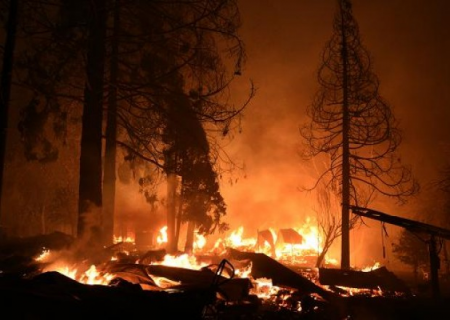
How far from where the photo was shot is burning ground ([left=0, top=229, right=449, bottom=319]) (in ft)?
17.3

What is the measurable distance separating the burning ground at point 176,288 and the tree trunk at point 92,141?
27.3 inches

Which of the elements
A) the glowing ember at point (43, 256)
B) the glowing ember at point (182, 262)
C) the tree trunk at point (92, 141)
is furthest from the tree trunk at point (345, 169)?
the glowing ember at point (43, 256)

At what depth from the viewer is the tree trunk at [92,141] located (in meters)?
9.81

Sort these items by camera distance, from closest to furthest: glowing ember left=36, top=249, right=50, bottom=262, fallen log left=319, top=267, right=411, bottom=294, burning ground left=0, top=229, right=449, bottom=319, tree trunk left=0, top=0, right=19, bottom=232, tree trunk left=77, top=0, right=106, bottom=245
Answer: burning ground left=0, top=229, right=449, bottom=319 < tree trunk left=0, top=0, right=19, bottom=232 < glowing ember left=36, top=249, right=50, bottom=262 < tree trunk left=77, top=0, right=106, bottom=245 < fallen log left=319, top=267, right=411, bottom=294

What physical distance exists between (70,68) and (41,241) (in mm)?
5038

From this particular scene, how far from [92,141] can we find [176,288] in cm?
473

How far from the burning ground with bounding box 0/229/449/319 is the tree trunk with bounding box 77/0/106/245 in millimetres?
695

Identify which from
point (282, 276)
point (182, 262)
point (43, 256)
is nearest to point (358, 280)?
point (282, 276)

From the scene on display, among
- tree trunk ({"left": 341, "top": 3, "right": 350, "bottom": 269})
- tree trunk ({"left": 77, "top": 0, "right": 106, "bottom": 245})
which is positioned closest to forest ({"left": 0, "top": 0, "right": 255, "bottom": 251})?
tree trunk ({"left": 77, "top": 0, "right": 106, "bottom": 245})

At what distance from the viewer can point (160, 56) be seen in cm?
1030

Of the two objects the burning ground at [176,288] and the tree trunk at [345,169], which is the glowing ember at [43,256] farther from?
the tree trunk at [345,169]

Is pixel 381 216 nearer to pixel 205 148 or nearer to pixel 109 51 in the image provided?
pixel 205 148

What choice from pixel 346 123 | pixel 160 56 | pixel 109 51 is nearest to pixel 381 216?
pixel 346 123

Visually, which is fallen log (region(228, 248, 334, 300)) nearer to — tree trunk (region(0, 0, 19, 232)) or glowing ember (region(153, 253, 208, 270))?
glowing ember (region(153, 253, 208, 270))
